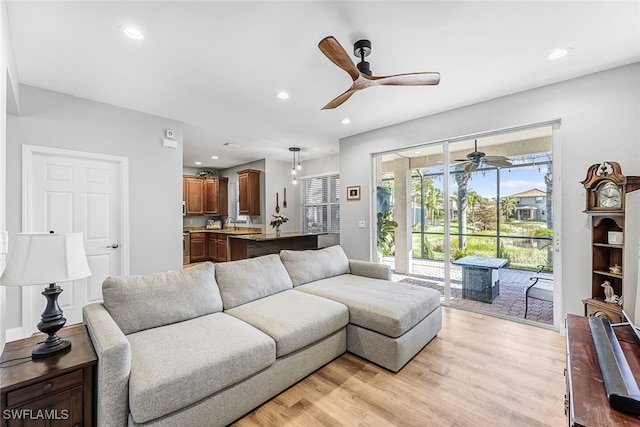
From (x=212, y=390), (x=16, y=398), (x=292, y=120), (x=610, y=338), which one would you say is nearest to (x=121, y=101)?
(x=292, y=120)

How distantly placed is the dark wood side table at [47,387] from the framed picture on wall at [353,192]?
13.4 feet

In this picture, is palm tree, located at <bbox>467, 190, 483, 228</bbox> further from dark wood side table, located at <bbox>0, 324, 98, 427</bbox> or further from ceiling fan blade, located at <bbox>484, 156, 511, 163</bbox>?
dark wood side table, located at <bbox>0, 324, 98, 427</bbox>

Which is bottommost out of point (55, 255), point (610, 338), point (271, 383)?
point (271, 383)

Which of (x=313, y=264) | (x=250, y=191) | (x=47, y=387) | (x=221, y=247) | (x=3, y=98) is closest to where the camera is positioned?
(x=47, y=387)

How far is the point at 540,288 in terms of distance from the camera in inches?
131

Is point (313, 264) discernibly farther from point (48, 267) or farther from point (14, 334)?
point (14, 334)

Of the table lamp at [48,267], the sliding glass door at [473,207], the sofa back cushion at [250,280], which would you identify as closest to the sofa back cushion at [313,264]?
the sofa back cushion at [250,280]

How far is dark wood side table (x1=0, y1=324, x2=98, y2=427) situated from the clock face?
4.16 metres

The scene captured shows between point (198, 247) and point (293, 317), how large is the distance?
641 centimetres

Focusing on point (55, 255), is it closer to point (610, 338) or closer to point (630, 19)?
point (610, 338)

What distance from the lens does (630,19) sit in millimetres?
2027

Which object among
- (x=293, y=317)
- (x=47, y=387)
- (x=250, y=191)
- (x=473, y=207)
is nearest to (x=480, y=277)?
(x=473, y=207)

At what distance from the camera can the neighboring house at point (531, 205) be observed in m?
3.28

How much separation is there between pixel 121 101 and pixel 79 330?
279cm
